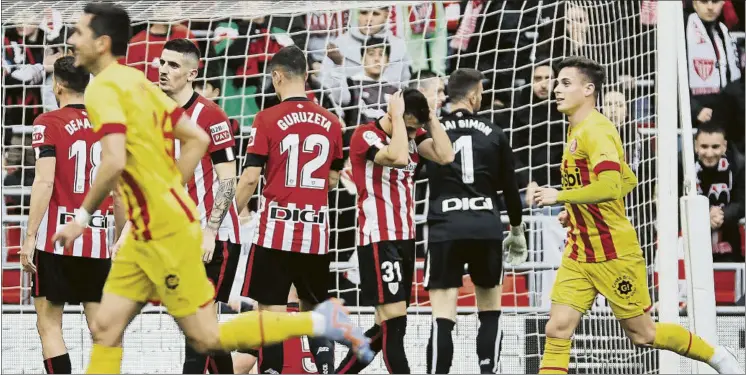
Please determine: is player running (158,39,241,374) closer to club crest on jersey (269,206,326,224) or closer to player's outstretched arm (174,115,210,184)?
club crest on jersey (269,206,326,224)

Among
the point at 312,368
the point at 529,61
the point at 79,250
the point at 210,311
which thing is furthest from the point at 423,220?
the point at 210,311

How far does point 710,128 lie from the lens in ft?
37.5

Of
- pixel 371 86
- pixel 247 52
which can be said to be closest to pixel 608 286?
pixel 371 86

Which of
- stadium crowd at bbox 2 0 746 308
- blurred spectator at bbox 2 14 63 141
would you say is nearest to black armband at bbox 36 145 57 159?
stadium crowd at bbox 2 0 746 308

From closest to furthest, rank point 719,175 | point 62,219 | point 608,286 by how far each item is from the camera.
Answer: point 608,286 → point 62,219 → point 719,175

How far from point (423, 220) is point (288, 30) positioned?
2048 millimetres

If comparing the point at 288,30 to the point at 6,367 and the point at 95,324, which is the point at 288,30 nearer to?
the point at 6,367

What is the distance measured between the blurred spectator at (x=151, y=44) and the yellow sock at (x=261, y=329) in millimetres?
5089

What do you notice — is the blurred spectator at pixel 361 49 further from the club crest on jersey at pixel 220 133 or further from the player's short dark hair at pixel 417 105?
the club crest on jersey at pixel 220 133

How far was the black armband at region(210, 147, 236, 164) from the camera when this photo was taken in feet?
22.0

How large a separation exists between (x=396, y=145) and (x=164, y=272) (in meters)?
2.08

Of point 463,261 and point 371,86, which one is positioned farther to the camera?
point 371,86

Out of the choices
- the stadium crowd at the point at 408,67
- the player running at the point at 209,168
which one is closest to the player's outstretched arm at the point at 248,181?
the player running at the point at 209,168

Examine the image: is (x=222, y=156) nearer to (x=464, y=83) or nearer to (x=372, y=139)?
(x=372, y=139)
